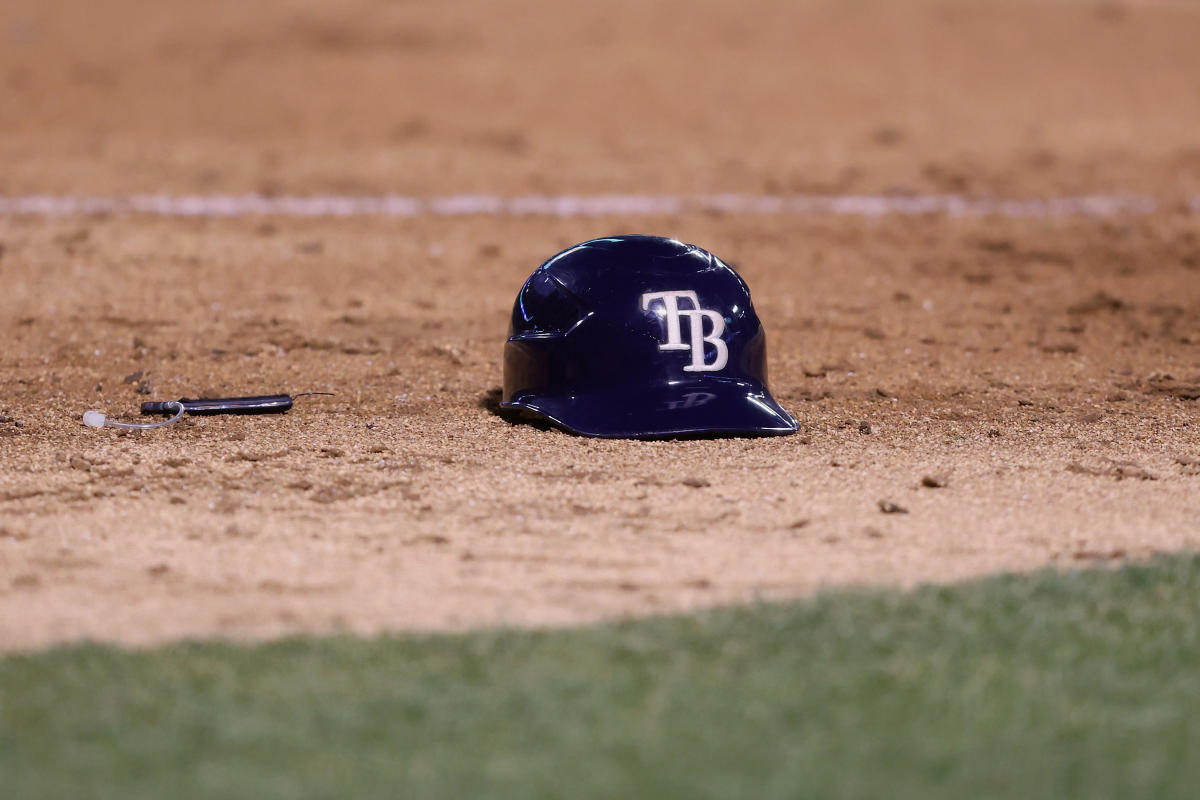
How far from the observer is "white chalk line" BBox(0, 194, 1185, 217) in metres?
8.80

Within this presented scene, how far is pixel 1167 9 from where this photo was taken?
1622cm

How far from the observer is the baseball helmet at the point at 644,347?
4.68 metres

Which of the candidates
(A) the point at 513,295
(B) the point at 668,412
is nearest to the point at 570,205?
(A) the point at 513,295

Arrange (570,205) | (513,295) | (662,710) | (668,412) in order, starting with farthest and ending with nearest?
(570,205) < (513,295) < (668,412) < (662,710)

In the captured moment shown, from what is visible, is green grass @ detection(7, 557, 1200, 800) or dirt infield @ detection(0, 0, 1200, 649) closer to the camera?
green grass @ detection(7, 557, 1200, 800)

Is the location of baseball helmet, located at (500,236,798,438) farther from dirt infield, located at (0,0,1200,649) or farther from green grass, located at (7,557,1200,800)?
green grass, located at (7,557,1200,800)

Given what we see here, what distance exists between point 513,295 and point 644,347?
2.70m

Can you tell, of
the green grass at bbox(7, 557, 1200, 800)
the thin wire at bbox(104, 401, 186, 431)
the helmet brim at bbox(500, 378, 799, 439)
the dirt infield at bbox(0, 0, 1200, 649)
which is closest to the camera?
the green grass at bbox(7, 557, 1200, 800)

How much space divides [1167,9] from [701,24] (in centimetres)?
597

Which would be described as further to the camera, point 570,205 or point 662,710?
point 570,205

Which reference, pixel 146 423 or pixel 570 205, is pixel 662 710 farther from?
pixel 570 205

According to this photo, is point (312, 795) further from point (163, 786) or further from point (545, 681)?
point (545, 681)

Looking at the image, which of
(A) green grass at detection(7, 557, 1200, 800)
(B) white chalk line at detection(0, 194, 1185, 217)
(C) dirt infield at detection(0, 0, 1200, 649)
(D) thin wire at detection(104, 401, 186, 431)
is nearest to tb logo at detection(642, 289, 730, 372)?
(C) dirt infield at detection(0, 0, 1200, 649)

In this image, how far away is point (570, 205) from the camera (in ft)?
30.1
